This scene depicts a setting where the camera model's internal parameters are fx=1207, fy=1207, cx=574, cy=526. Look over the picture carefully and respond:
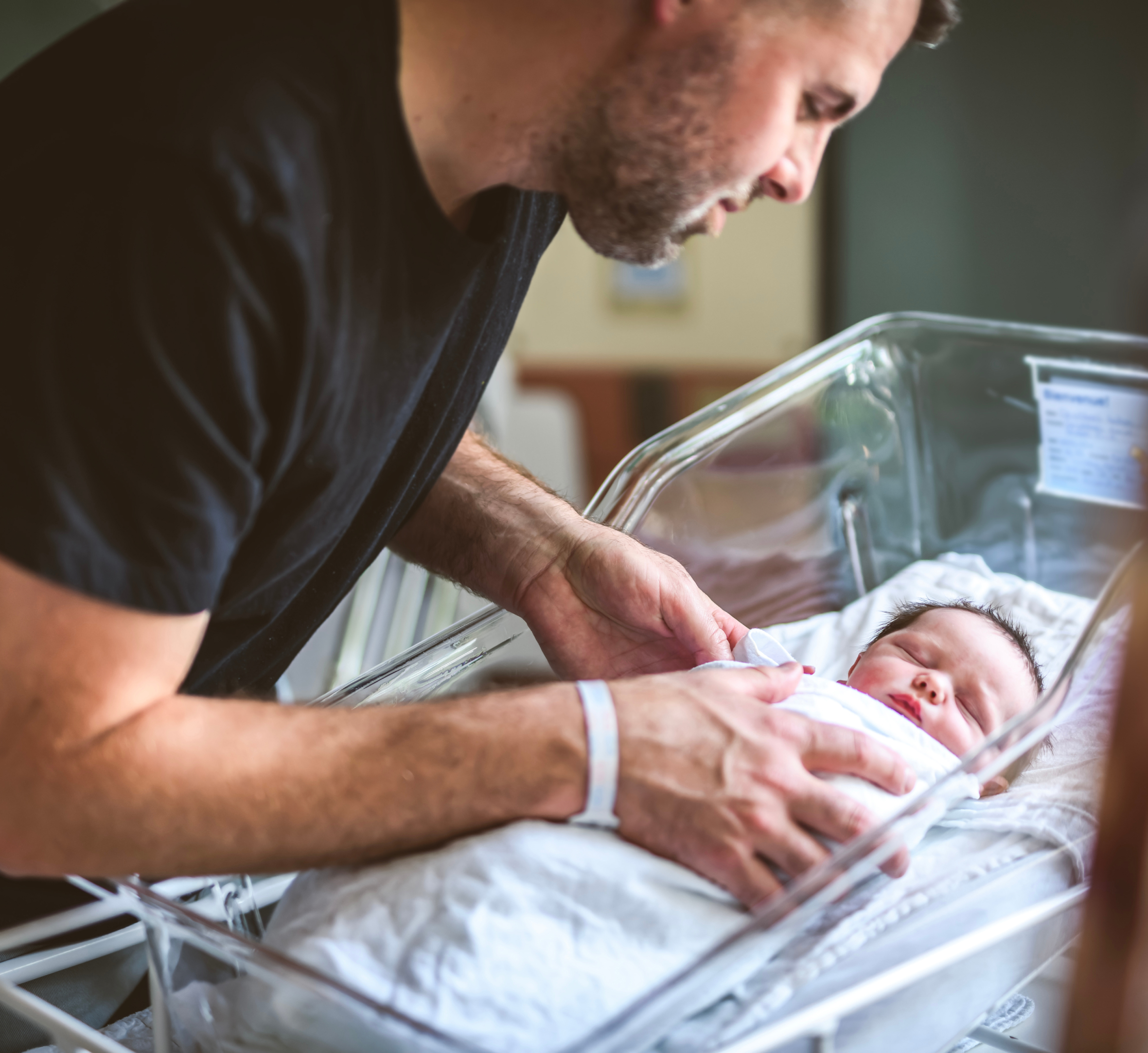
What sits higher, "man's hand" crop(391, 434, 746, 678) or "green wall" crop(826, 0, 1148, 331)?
"green wall" crop(826, 0, 1148, 331)

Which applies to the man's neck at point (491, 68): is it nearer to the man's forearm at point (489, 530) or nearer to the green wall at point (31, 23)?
the man's forearm at point (489, 530)

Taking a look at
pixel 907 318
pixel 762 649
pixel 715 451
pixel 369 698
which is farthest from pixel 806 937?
pixel 907 318

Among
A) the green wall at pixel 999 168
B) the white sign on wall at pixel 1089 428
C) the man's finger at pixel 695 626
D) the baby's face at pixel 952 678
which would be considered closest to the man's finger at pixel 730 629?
the man's finger at pixel 695 626

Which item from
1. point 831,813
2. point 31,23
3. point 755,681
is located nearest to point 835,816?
point 831,813

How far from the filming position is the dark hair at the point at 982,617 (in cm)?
120

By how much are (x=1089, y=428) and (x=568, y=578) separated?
0.68 m

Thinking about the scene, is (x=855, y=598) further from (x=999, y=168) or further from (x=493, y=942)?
(x=999, y=168)

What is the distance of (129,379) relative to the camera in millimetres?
675

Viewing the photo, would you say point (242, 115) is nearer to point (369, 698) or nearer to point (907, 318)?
point (369, 698)

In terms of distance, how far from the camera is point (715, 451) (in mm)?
1387

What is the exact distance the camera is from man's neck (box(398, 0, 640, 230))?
32.3 inches

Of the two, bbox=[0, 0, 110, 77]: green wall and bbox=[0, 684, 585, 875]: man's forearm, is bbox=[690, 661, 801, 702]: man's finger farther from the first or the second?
bbox=[0, 0, 110, 77]: green wall

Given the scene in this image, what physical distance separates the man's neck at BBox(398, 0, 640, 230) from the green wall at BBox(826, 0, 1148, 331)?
2.34 meters

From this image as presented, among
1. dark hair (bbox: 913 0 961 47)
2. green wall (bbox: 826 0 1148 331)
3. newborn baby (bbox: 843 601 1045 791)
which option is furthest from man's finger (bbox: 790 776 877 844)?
green wall (bbox: 826 0 1148 331)
